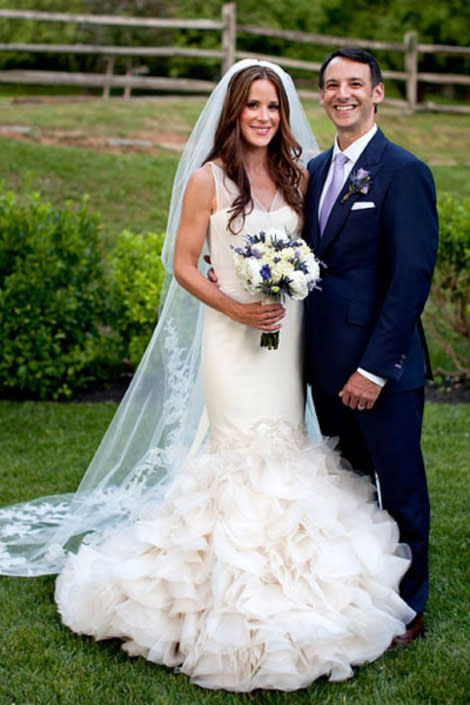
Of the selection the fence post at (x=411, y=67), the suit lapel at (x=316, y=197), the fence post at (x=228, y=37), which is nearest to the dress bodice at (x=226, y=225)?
the suit lapel at (x=316, y=197)

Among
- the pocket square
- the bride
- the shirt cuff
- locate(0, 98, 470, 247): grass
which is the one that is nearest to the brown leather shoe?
the bride

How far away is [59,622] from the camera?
13.2ft

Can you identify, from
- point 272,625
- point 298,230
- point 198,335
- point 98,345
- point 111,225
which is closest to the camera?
point 272,625

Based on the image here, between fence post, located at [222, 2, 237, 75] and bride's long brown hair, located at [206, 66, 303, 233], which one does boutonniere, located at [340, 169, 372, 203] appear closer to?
bride's long brown hair, located at [206, 66, 303, 233]

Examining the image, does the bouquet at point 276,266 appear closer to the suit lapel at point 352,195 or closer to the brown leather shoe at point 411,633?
the suit lapel at point 352,195

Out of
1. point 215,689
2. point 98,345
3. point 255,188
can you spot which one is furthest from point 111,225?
point 215,689

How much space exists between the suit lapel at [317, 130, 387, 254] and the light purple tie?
0.07m

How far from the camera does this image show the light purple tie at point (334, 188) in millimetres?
3748

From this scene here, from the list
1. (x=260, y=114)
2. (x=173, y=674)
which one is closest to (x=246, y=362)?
(x=260, y=114)

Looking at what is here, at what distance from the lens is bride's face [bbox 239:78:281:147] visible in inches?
148

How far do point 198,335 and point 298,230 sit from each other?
0.85 m

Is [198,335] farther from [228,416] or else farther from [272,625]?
[272,625]

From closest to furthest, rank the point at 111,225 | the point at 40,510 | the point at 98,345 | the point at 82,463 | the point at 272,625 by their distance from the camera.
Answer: the point at 272,625, the point at 40,510, the point at 82,463, the point at 98,345, the point at 111,225

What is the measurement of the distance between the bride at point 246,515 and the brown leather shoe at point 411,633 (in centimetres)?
15
